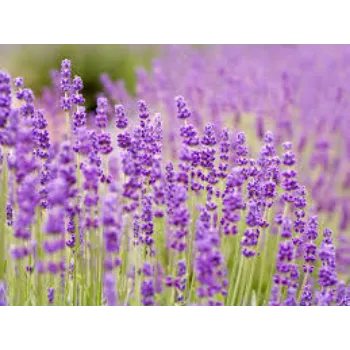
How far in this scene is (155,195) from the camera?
82.3 inches

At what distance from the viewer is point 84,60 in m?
8.98

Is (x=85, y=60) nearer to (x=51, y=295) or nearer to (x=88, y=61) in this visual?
Answer: (x=88, y=61)

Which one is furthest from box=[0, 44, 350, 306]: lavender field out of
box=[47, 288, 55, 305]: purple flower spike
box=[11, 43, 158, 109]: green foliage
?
box=[11, 43, 158, 109]: green foliage

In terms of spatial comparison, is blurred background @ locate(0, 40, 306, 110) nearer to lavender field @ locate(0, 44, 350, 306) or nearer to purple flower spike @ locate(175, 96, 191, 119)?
lavender field @ locate(0, 44, 350, 306)

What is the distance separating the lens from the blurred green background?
8539mm

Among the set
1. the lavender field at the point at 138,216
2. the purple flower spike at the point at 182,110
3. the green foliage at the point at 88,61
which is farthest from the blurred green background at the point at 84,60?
the purple flower spike at the point at 182,110

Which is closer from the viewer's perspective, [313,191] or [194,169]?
[194,169]

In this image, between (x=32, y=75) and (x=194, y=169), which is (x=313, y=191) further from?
(x=32, y=75)

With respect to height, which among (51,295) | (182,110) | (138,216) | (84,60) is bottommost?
(51,295)

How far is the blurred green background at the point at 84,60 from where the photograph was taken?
8.54 m

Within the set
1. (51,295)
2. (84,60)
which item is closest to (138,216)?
(51,295)

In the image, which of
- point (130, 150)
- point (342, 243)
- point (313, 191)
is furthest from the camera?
point (313, 191)

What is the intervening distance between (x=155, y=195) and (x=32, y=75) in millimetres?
6651
